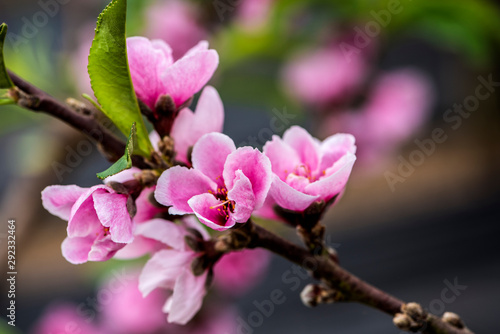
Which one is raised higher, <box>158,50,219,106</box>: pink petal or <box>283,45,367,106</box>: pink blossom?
<box>158,50,219,106</box>: pink petal

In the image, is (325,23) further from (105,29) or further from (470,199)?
(470,199)

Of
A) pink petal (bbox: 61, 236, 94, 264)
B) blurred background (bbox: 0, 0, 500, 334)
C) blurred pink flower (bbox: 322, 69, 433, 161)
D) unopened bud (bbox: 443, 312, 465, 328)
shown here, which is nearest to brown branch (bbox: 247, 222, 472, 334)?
unopened bud (bbox: 443, 312, 465, 328)

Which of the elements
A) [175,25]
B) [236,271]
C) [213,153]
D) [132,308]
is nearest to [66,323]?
[132,308]

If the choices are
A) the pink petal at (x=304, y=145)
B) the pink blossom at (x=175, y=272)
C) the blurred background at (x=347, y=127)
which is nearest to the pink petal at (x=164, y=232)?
A: the pink blossom at (x=175, y=272)

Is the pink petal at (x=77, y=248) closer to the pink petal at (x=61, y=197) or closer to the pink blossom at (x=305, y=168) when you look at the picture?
the pink petal at (x=61, y=197)

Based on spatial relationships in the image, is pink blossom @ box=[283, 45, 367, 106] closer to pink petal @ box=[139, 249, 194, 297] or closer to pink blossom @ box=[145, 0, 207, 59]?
pink blossom @ box=[145, 0, 207, 59]

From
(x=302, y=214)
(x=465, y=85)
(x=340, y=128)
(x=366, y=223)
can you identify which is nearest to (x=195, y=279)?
(x=302, y=214)

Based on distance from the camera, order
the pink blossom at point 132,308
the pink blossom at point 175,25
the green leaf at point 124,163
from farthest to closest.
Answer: the pink blossom at point 175,25
the pink blossom at point 132,308
the green leaf at point 124,163
